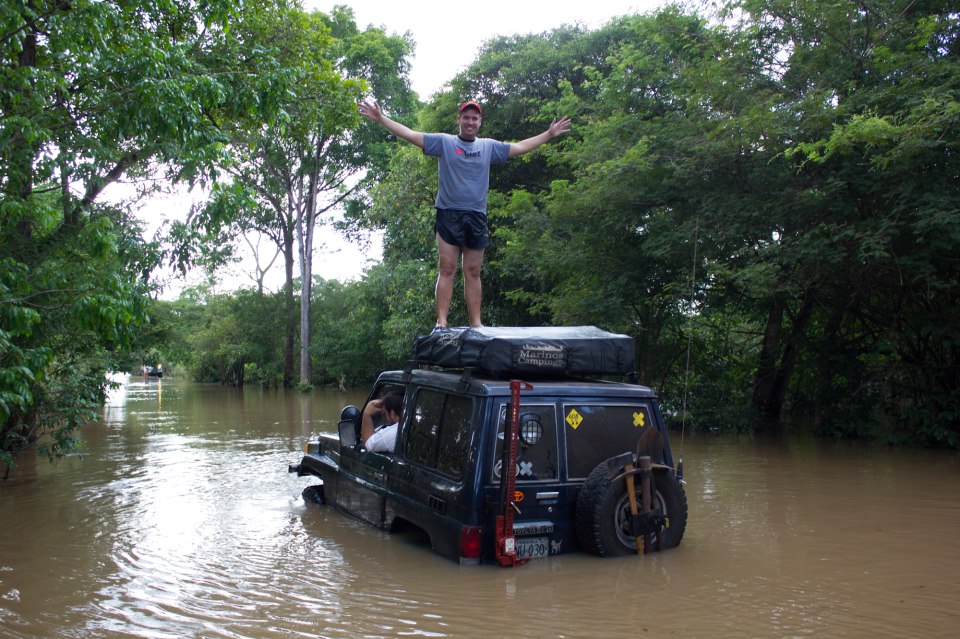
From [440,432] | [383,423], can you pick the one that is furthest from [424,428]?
[383,423]

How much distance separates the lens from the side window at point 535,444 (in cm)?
568

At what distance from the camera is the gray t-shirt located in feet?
25.1

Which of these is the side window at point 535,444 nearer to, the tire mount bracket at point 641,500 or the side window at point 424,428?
the tire mount bracket at point 641,500

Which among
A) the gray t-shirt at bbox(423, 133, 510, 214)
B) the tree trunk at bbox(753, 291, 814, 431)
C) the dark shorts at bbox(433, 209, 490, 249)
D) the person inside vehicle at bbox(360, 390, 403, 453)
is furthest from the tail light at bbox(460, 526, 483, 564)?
the tree trunk at bbox(753, 291, 814, 431)

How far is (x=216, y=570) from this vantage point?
20.2 ft

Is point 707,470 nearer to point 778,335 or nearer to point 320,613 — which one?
point 778,335

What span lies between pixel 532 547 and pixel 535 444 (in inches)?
27.7

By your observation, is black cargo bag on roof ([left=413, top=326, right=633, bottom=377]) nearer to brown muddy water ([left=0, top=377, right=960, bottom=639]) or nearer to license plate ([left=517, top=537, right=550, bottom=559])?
license plate ([left=517, top=537, right=550, bottom=559])

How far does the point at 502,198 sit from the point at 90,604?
16780mm

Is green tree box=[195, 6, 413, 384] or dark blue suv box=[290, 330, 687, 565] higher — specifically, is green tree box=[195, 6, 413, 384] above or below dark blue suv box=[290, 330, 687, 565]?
above

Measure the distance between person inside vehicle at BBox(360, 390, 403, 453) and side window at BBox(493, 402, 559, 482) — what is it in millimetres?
1408

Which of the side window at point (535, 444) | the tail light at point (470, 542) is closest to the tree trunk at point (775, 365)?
the side window at point (535, 444)

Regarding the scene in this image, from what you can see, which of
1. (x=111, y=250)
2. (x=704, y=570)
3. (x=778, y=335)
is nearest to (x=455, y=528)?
(x=704, y=570)

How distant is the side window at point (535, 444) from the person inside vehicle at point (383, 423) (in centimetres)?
141
